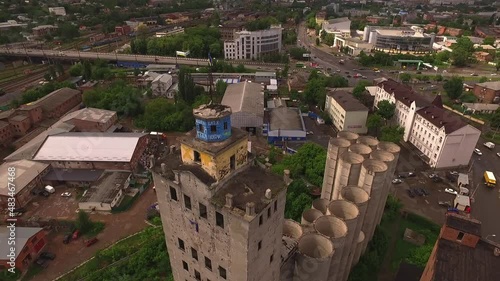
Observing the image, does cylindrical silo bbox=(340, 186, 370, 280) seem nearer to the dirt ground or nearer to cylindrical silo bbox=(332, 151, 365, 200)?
cylindrical silo bbox=(332, 151, 365, 200)

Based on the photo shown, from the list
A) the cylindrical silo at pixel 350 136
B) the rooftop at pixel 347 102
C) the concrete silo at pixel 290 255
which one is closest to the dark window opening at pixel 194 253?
the concrete silo at pixel 290 255

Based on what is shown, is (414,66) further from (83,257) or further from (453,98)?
(83,257)

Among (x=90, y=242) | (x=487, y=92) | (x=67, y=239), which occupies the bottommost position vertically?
(x=67, y=239)

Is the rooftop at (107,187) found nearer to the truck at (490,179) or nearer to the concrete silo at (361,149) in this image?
the concrete silo at (361,149)

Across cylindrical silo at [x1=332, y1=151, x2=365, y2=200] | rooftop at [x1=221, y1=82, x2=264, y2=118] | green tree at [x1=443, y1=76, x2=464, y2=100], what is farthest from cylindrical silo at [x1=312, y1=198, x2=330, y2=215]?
green tree at [x1=443, y1=76, x2=464, y2=100]

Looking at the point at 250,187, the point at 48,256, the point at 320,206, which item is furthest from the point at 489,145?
the point at 48,256

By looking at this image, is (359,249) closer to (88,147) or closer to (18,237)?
(18,237)
